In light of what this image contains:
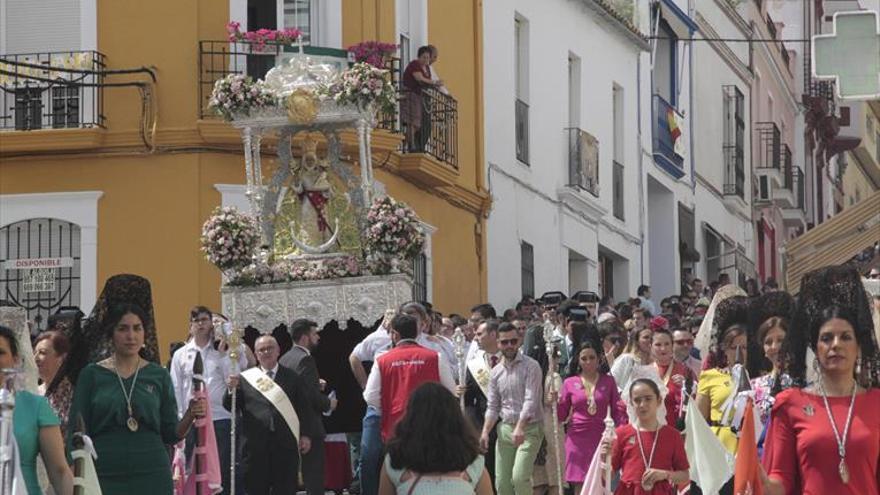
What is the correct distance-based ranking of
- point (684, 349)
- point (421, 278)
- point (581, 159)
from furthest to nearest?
point (581, 159)
point (421, 278)
point (684, 349)

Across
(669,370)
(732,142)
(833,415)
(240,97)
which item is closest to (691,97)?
(732,142)

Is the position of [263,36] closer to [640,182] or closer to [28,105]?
[28,105]

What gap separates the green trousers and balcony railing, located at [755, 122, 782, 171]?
1176 inches

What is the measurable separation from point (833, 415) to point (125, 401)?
4077 millimetres

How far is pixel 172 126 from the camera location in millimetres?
24703

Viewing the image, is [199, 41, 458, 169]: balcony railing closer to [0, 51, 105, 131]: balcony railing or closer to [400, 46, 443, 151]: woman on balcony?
[400, 46, 443, 151]: woman on balcony

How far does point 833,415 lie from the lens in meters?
9.73

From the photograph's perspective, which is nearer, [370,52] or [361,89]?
[361,89]

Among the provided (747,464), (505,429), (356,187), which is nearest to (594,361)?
(505,429)

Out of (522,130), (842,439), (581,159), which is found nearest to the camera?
(842,439)

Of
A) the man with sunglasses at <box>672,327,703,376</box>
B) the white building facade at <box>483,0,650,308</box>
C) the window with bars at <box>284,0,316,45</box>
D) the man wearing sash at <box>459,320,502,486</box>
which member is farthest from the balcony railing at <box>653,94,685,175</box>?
the man with sunglasses at <box>672,327,703,376</box>

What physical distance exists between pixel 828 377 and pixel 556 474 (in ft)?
32.6

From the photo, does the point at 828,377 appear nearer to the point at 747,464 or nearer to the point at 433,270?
the point at 747,464

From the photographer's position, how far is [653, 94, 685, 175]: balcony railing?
3925cm
